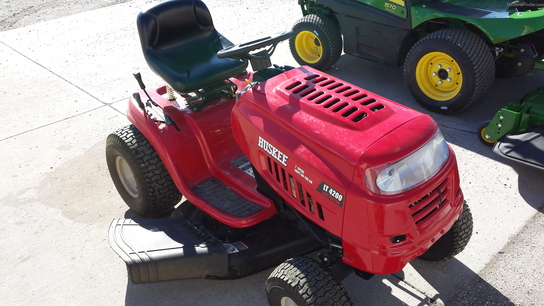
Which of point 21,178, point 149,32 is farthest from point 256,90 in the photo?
point 21,178

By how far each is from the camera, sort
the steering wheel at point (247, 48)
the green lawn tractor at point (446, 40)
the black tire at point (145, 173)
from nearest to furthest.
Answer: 1. the steering wheel at point (247, 48)
2. the black tire at point (145, 173)
3. the green lawn tractor at point (446, 40)

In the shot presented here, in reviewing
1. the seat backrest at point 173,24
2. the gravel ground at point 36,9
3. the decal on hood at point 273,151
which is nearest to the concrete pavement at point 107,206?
the decal on hood at point 273,151

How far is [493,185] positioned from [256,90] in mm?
1968

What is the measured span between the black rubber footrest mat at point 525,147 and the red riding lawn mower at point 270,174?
1.01 m

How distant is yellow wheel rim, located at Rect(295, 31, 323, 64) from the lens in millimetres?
5738

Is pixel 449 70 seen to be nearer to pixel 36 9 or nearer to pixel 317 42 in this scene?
pixel 317 42

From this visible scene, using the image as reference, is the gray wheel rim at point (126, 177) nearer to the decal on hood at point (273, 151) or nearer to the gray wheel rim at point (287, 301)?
the decal on hood at point (273, 151)

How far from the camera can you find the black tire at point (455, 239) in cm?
285

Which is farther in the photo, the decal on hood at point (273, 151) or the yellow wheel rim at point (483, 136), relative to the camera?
the yellow wheel rim at point (483, 136)

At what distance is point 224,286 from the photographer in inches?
120

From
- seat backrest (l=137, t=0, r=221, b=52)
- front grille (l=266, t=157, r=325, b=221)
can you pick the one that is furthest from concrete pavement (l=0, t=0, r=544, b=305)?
seat backrest (l=137, t=0, r=221, b=52)

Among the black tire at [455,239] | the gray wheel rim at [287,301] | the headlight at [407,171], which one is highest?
the headlight at [407,171]

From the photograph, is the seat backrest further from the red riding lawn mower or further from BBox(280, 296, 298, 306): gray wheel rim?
BBox(280, 296, 298, 306): gray wheel rim

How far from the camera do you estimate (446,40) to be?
445 cm
